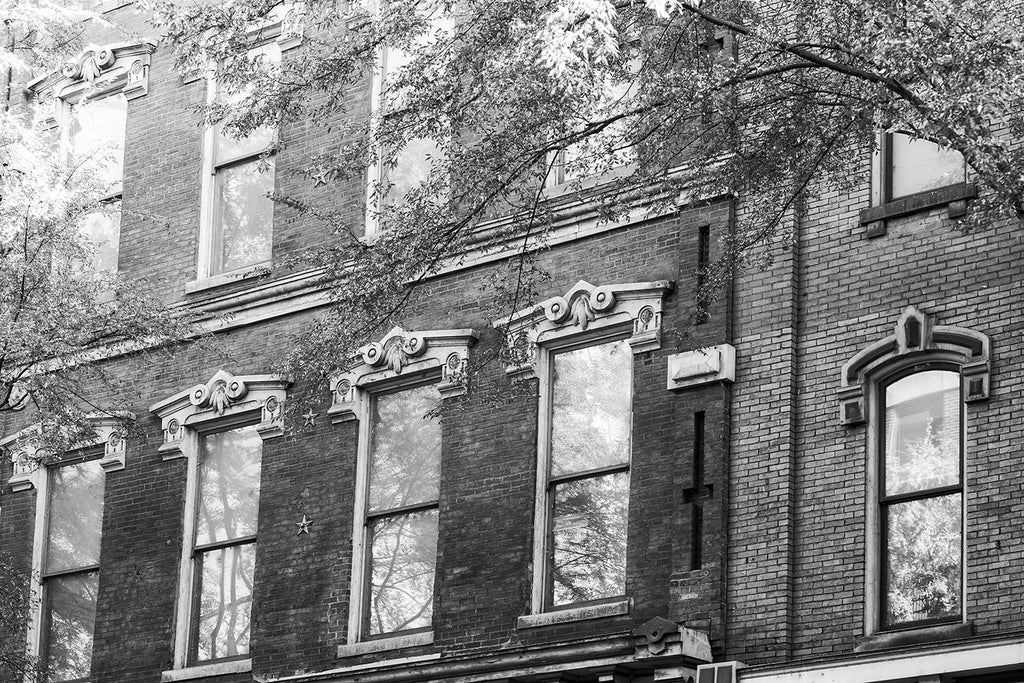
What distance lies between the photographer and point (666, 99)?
1578cm

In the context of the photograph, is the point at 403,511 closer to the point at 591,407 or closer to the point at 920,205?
the point at 591,407

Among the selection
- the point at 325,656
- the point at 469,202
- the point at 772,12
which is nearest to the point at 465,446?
the point at 325,656

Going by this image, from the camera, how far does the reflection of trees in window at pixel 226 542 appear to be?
21.7m

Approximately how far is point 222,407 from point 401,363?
2536 mm

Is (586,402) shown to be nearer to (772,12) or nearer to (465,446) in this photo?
(465,446)

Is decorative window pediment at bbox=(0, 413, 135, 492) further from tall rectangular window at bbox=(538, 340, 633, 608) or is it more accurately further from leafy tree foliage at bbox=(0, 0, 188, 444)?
tall rectangular window at bbox=(538, 340, 633, 608)

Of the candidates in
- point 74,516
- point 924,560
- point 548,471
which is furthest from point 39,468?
point 924,560

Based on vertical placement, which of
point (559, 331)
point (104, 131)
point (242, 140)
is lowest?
point (559, 331)

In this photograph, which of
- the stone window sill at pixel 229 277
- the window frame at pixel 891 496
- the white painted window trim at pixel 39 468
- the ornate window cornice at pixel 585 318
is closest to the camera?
the window frame at pixel 891 496

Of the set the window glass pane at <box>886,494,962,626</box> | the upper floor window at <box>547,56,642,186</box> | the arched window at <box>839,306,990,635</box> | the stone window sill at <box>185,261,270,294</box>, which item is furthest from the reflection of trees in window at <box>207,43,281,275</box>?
the window glass pane at <box>886,494,962,626</box>

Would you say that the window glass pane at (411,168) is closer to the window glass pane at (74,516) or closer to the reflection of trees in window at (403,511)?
the reflection of trees in window at (403,511)

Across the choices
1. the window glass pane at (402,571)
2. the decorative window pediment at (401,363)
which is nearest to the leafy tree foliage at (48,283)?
the decorative window pediment at (401,363)

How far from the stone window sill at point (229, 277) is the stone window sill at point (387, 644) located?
460 centimetres

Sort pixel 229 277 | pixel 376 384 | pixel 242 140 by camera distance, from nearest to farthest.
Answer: pixel 376 384
pixel 229 277
pixel 242 140
